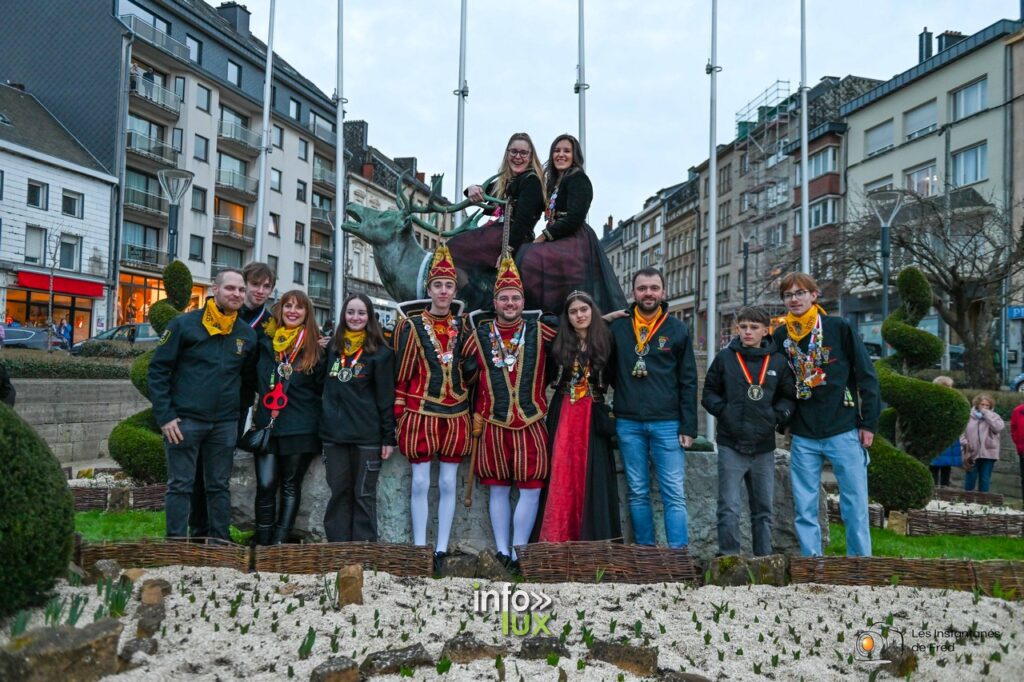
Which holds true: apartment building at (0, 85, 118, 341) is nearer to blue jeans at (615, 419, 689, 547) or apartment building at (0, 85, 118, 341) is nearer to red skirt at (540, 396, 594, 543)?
red skirt at (540, 396, 594, 543)

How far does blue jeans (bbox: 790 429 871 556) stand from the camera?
205 inches

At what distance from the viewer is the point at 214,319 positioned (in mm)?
5203

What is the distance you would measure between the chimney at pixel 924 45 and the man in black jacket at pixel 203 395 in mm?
37691

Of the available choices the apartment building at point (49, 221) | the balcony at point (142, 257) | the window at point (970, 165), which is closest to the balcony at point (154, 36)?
the apartment building at point (49, 221)

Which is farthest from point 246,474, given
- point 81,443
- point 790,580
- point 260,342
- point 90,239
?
point 90,239

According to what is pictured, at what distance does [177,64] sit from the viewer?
3500 centimetres

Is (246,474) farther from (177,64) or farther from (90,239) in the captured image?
(177,64)

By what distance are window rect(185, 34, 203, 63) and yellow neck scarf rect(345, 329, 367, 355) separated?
116 feet

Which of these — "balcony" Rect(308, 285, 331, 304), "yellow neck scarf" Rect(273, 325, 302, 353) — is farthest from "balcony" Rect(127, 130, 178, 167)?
"yellow neck scarf" Rect(273, 325, 302, 353)

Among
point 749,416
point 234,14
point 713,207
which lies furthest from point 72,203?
point 749,416

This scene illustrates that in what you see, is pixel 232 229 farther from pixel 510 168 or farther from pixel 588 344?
pixel 588 344

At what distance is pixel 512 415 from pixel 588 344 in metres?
0.67

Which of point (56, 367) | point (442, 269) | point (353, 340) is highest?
point (442, 269)

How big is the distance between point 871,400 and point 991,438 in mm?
8588
